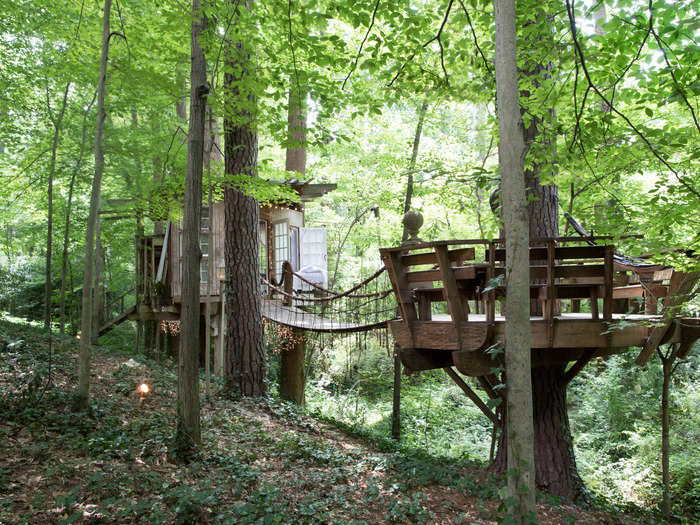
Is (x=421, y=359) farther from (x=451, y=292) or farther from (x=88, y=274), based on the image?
(x=88, y=274)

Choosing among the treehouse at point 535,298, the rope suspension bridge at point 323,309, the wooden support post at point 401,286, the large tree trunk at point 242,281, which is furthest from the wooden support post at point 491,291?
the large tree trunk at point 242,281

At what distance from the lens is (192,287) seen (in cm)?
455

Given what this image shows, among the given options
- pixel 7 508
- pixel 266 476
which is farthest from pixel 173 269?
pixel 7 508

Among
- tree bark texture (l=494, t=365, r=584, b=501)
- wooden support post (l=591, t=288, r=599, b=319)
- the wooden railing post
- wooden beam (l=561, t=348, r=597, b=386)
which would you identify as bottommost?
tree bark texture (l=494, t=365, r=584, b=501)

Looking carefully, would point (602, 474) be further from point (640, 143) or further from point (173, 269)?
point (173, 269)

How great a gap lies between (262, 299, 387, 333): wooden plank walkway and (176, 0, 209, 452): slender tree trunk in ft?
9.29

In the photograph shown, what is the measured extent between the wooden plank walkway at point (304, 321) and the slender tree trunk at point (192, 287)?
2832mm

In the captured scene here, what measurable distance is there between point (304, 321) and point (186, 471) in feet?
15.8

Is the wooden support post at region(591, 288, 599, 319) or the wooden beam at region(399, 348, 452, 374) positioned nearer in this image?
the wooden support post at region(591, 288, 599, 319)

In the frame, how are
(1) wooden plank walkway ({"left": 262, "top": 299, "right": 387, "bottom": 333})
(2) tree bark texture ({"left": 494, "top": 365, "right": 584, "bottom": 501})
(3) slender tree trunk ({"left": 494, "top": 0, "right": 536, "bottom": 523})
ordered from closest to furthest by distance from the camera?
(3) slender tree trunk ({"left": 494, "top": 0, "right": 536, "bottom": 523}) < (2) tree bark texture ({"left": 494, "top": 365, "right": 584, "bottom": 501}) < (1) wooden plank walkway ({"left": 262, "top": 299, "right": 387, "bottom": 333})

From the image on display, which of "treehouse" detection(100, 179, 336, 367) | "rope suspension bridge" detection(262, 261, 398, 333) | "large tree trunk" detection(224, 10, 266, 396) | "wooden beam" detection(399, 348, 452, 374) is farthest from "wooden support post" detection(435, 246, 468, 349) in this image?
"treehouse" detection(100, 179, 336, 367)

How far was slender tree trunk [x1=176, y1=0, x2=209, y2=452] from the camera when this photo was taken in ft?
14.8

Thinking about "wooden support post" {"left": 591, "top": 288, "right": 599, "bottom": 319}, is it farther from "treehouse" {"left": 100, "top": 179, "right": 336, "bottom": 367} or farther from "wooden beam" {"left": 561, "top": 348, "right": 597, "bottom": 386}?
"treehouse" {"left": 100, "top": 179, "right": 336, "bottom": 367}

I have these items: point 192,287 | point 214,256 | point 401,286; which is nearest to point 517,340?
point 401,286
